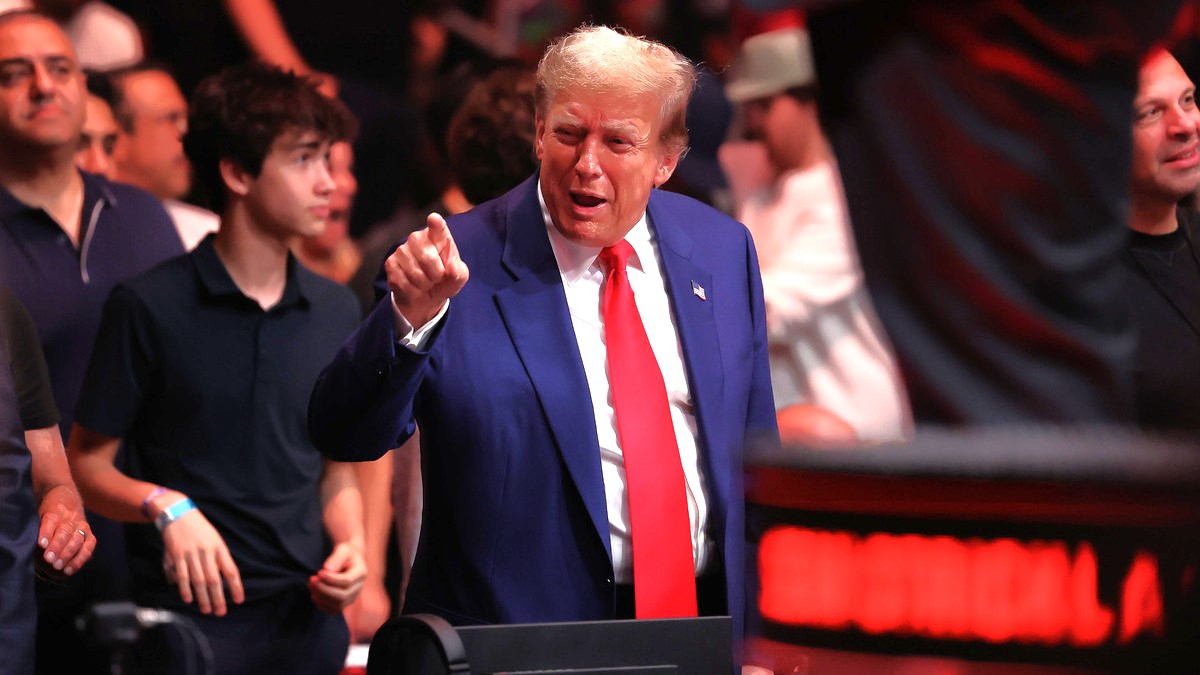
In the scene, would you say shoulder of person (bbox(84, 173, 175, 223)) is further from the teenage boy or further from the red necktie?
the red necktie

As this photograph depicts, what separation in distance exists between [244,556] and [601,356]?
1233 mm

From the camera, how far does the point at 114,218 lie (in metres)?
4.23

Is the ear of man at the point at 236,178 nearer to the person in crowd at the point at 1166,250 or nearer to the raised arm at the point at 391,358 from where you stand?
the raised arm at the point at 391,358

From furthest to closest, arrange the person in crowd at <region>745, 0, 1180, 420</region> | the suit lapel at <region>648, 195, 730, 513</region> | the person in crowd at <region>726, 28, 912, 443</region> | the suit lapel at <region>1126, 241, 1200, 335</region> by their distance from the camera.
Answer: the person in crowd at <region>726, 28, 912, 443</region>
the suit lapel at <region>648, 195, 730, 513</region>
the suit lapel at <region>1126, 241, 1200, 335</region>
the person in crowd at <region>745, 0, 1180, 420</region>

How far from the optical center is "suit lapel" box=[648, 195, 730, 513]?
104 inches

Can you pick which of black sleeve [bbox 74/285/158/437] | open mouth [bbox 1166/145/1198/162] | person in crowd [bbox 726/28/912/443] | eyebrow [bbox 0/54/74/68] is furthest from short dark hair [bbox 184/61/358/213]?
open mouth [bbox 1166/145/1198/162]

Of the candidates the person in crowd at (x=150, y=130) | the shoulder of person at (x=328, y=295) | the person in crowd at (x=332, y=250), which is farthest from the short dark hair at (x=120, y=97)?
the shoulder of person at (x=328, y=295)

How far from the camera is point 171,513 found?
10.8 ft

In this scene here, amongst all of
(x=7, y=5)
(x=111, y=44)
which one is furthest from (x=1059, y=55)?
(x=111, y=44)

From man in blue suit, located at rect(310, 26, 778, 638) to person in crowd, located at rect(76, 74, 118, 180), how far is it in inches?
108

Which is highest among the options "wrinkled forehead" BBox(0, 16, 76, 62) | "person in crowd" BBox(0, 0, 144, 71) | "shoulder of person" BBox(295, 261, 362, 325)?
"person in crowd" BBox(0, 0, 144, 71)

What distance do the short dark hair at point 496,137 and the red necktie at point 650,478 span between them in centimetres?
133

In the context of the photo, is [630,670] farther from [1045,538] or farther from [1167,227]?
[1167,227]

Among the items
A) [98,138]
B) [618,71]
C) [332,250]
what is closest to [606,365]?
[618,71]
